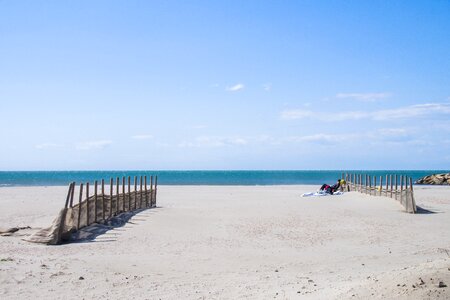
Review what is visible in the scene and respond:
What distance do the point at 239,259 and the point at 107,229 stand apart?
Answer: 594 cm

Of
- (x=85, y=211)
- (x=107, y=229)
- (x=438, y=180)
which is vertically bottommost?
(x=107, y=229)

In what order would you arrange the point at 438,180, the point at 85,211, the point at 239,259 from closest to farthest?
the point at 239,259 < the point at 85,211 < the point at 438,180

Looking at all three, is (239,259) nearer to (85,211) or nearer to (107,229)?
(107,229)

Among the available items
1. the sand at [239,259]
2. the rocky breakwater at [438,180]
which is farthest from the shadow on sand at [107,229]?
the rocky breakwater at [438,180]

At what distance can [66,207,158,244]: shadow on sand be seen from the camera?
1460 centimetres

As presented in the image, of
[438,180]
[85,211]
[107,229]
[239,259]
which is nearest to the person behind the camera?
[239,259]

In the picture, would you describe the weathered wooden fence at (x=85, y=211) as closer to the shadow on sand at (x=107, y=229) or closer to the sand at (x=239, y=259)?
the shadow on sand at (x=107, y=229)

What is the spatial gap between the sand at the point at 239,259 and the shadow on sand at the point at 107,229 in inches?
6.3

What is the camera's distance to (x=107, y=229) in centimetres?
1639

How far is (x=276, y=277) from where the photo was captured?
10.1 m

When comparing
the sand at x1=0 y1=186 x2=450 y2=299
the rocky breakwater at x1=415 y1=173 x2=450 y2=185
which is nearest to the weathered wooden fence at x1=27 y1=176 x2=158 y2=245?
the sand at x1=0 y1=186 x2=450 y2=299

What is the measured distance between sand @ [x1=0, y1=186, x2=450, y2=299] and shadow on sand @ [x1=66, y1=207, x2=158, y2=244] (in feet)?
0.52

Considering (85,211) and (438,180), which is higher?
(438,180)

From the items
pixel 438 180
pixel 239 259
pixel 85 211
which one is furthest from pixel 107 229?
pixel 438 180
